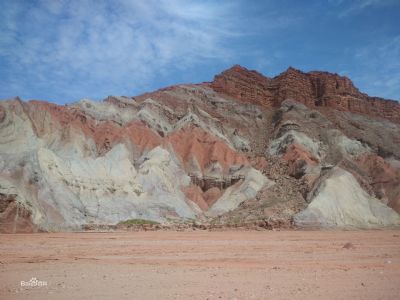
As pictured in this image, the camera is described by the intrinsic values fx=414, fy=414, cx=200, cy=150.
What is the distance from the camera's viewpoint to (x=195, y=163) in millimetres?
67188

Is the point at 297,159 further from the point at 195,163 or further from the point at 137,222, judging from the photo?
the point at 137,222

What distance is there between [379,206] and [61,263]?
139 feet

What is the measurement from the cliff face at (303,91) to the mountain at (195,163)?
1.94 meters

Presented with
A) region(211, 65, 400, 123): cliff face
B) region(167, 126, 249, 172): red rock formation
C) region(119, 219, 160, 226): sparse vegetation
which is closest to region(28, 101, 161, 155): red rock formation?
region(167, 126, 249, 172): red rock formation

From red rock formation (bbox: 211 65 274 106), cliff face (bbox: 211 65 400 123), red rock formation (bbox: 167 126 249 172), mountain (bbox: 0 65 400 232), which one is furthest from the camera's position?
cliff face (bbox: 211 65 400 123)

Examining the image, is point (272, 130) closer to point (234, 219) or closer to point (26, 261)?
point (234, 219)

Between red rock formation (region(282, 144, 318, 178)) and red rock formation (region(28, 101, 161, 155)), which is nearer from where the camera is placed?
red rock formation (region(28, 101, 161, 155))

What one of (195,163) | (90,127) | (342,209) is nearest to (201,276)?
(342,209)

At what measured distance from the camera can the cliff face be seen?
4237 inches

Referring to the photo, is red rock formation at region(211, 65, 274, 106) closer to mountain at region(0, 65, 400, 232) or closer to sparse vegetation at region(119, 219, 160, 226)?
mountain at region(0, 65, 400, 232)

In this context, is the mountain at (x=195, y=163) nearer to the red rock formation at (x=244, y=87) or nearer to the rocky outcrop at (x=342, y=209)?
the rocky outcrop at (x=342, y=209)

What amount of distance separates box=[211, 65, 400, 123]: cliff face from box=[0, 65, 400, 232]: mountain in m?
1.94

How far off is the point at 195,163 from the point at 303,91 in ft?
180

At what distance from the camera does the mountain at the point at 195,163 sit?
1619 inches
